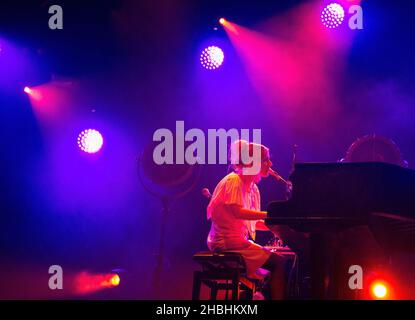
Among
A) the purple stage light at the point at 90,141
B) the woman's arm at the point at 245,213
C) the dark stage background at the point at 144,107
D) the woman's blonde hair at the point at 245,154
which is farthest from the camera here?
the purple stage light at the point at 90,141

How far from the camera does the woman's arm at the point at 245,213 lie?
3.90 metres

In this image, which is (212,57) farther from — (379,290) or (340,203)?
(340,203)

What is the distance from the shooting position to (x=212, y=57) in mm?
6457

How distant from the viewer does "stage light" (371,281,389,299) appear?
4.42 m

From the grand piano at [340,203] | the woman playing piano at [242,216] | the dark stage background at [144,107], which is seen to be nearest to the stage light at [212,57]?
the dark stage background at [144,107]

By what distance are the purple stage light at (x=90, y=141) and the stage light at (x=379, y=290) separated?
11.8 ft

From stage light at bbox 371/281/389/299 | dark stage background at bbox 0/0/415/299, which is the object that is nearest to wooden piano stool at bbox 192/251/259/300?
stage light at bbox 371/281/389/299

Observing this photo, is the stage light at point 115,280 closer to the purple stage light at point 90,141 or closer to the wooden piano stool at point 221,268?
the purple stage light at point 90,141

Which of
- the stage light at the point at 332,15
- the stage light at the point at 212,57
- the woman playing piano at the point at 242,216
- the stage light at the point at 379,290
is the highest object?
the stage light at the point at 332,15

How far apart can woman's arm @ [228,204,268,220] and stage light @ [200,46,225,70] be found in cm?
280

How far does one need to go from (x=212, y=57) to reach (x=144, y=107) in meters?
1.00

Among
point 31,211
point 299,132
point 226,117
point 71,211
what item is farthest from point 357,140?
point 31,211

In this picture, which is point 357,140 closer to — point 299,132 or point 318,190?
point 299,132

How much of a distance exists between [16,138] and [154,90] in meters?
1.78
